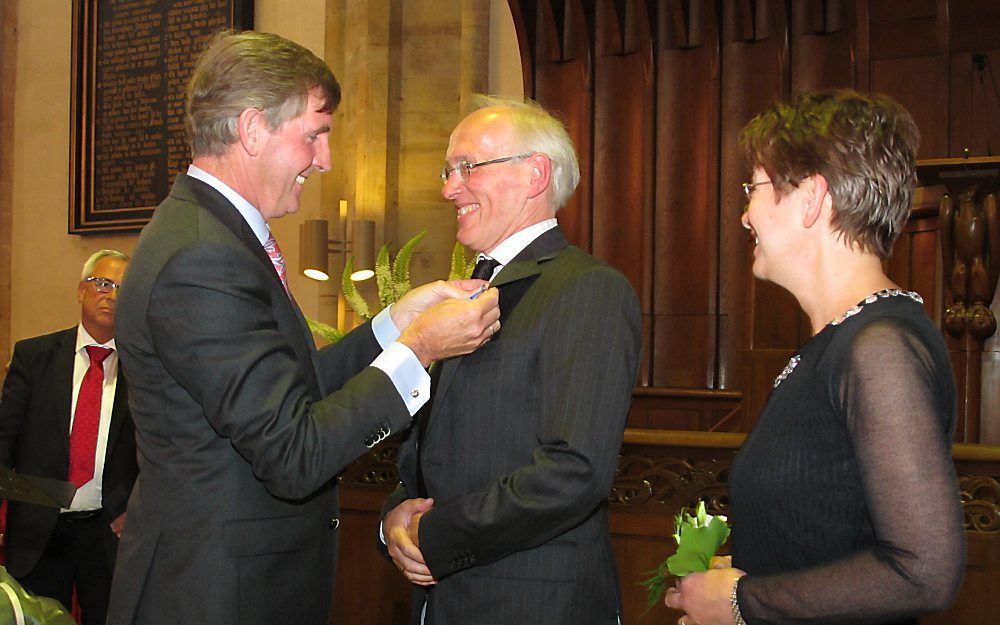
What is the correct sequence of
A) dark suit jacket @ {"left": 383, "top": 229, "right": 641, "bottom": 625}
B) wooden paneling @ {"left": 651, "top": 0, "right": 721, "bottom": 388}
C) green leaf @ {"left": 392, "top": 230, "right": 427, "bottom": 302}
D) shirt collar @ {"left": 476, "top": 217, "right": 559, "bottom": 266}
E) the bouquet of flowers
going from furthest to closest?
wooden paneling @ {"left": 651, "top": 0, "right": 721, "bottom": 388} → green leaf @ {"left": 392, "top": 230, "right": 427, "bottom": 302} → shirt collar @ {"left": 476, "top": 217, "right": 559, "bottom": 266} → dark suit jacket @ {"left": 383, "top": 229, "right": 641, "bottom": 625} → the bouquet of flowers

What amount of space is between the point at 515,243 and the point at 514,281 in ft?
0.48

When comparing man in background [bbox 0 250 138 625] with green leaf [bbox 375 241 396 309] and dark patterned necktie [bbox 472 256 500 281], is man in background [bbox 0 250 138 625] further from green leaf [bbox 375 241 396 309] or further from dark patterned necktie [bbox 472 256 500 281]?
dark patterned necktie [bbox 472 256 500 281]

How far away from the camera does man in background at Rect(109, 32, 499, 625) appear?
172cm

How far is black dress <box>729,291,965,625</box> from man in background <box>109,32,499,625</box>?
636 millimetres

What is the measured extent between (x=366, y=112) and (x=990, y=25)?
3.85 m

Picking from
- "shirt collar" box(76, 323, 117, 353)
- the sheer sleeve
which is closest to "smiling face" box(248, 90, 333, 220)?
the sheer sleeve

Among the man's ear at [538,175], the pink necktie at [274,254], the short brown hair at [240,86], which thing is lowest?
the pink necktie at [274,254]

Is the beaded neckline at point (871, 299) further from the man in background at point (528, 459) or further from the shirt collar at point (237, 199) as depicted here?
the shirt collar at point (237, 199)

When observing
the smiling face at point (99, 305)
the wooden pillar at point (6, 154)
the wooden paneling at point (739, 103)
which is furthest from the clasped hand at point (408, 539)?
the wooden pillar at point (6, 154)

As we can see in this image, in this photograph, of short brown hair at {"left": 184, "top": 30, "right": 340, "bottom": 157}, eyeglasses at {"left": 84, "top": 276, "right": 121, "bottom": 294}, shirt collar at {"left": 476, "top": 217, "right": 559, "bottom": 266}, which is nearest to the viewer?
short brown hair at {"left": 184, "top": 30, "right": 340, "bottom": 157}

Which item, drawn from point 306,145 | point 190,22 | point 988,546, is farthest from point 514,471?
point 190,22

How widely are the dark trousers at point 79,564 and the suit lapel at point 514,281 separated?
209 cm

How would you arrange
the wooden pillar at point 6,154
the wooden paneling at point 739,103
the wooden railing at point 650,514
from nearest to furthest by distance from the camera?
Result: the wooden railing at point 650,514
the wooden paneling at point 739,103
the wooden pillar at point 6,154

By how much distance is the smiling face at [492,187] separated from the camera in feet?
7.22
